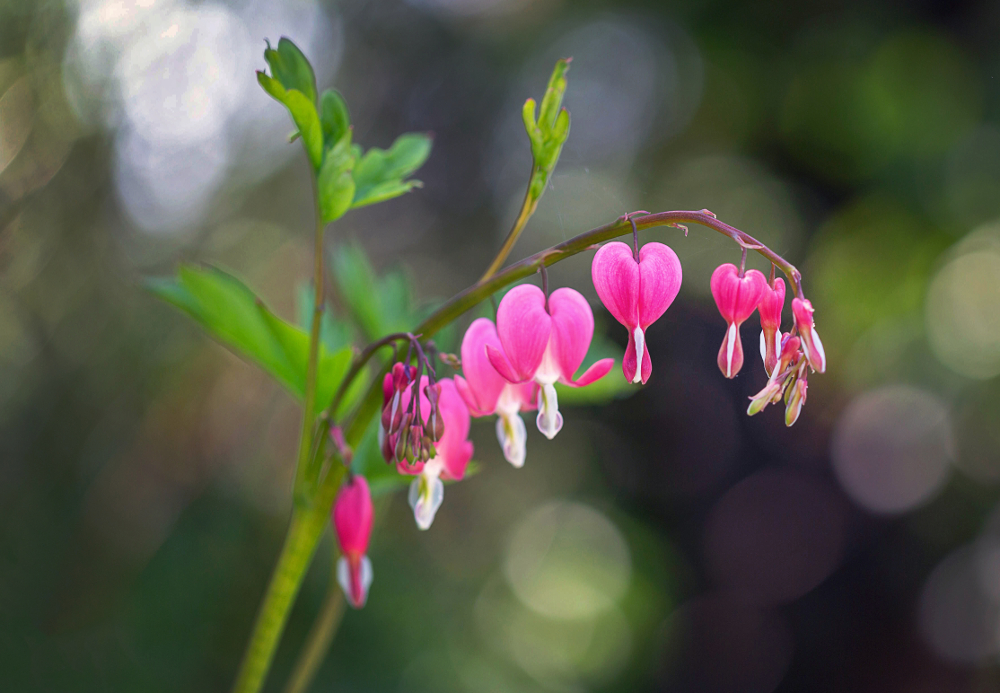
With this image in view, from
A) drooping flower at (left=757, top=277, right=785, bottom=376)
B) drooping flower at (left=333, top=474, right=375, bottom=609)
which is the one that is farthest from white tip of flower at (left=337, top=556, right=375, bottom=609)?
drooping flower at (left=757, top=277, right=785, bottom=376)

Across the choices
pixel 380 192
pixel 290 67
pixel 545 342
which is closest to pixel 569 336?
pixel 545 342

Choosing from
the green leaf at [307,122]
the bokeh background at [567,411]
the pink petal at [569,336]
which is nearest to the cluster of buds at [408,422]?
the pink petal at [569,336]

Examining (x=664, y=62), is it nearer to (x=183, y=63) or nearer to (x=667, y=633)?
(x=183, y=63)

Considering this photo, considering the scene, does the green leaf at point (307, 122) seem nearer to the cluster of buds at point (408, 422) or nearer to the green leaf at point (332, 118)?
the green leaf at point (332, 118)

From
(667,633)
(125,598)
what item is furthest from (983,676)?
(125,598)

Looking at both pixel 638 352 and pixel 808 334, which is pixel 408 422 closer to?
pixel 638 352

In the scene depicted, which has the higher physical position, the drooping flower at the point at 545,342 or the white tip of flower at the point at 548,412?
the drooping flower at the point at 545,342

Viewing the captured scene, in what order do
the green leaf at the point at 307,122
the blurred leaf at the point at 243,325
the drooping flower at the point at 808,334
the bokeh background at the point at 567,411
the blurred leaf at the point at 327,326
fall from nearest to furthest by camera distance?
the drooping flower at the point at 808,334 → the green leaf at the point at 307,122 → the blurred leaf at the point at 243,325 → the blurred leaf at the point at 327,326 → the bokeh background at the point at 567,411

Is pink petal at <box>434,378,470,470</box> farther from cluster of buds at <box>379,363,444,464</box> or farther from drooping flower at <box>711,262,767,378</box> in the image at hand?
drooping flower at <box>711,262,767,378</box>
